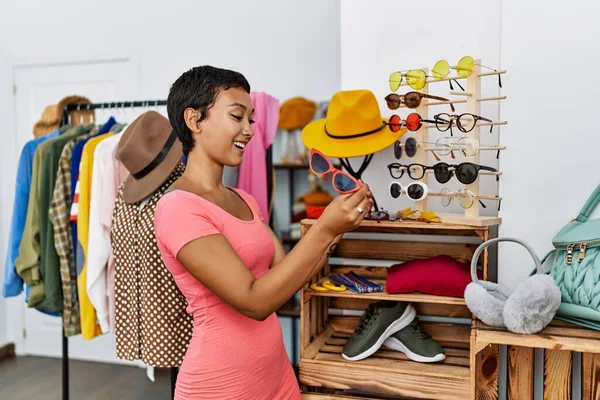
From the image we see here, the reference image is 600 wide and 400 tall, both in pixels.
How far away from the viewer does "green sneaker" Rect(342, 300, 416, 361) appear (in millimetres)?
1790

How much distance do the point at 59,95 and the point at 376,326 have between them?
329 cm

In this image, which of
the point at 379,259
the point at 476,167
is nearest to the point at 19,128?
the point at 379,259

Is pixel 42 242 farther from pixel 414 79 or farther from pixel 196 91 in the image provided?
pixel 414 79

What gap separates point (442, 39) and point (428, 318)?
108cm

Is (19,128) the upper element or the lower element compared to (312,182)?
upper

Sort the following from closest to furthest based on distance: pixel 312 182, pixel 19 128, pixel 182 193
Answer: pixel 182 193, pixel 312 182, pixel 19 128

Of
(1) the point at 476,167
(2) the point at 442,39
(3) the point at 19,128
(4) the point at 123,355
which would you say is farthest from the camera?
(3) the point at 19,128

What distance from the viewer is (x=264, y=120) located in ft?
8.46

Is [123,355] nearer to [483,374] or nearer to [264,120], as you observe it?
[264,120]

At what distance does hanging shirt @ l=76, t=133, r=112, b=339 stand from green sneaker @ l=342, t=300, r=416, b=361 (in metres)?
1.31

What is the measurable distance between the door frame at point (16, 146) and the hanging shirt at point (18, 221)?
1374 mm

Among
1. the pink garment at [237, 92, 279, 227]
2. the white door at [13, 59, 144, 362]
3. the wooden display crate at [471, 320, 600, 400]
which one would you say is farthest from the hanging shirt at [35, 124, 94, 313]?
the wooden display crate at [471, 320, 600, 400]

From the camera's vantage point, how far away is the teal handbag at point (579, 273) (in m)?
1.41

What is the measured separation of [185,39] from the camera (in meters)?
3.85
